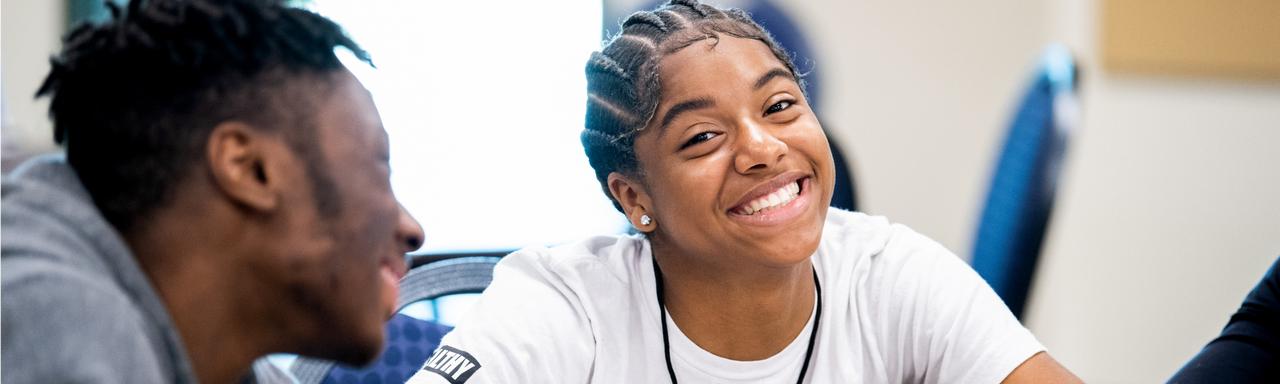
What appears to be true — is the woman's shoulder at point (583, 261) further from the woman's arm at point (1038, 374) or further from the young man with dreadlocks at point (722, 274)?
the woman's arm at point (1038, 374)

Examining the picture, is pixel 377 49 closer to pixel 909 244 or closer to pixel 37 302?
pixel 909 244

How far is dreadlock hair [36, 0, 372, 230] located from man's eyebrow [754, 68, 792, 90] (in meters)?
0.66

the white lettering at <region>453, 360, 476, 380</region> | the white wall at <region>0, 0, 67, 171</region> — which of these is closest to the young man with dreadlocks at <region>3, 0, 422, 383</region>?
the white lettering at <region>453, 360, 476, 380</region>

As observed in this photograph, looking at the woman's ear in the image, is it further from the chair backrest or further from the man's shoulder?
the man's shoulder

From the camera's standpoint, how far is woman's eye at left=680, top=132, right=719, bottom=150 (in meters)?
1.39

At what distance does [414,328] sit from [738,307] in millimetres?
442

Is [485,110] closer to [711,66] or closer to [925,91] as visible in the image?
[925,91]

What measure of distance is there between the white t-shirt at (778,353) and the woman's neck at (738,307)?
0.8 inches

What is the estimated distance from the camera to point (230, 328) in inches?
32.9

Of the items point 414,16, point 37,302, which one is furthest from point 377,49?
point 37,302

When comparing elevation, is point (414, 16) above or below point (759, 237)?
below

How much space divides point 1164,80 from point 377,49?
7.20 ft

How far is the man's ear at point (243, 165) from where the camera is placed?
2.62 ft

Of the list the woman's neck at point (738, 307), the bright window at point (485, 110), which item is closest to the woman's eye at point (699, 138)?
the woman's neck at point (738, 307)
